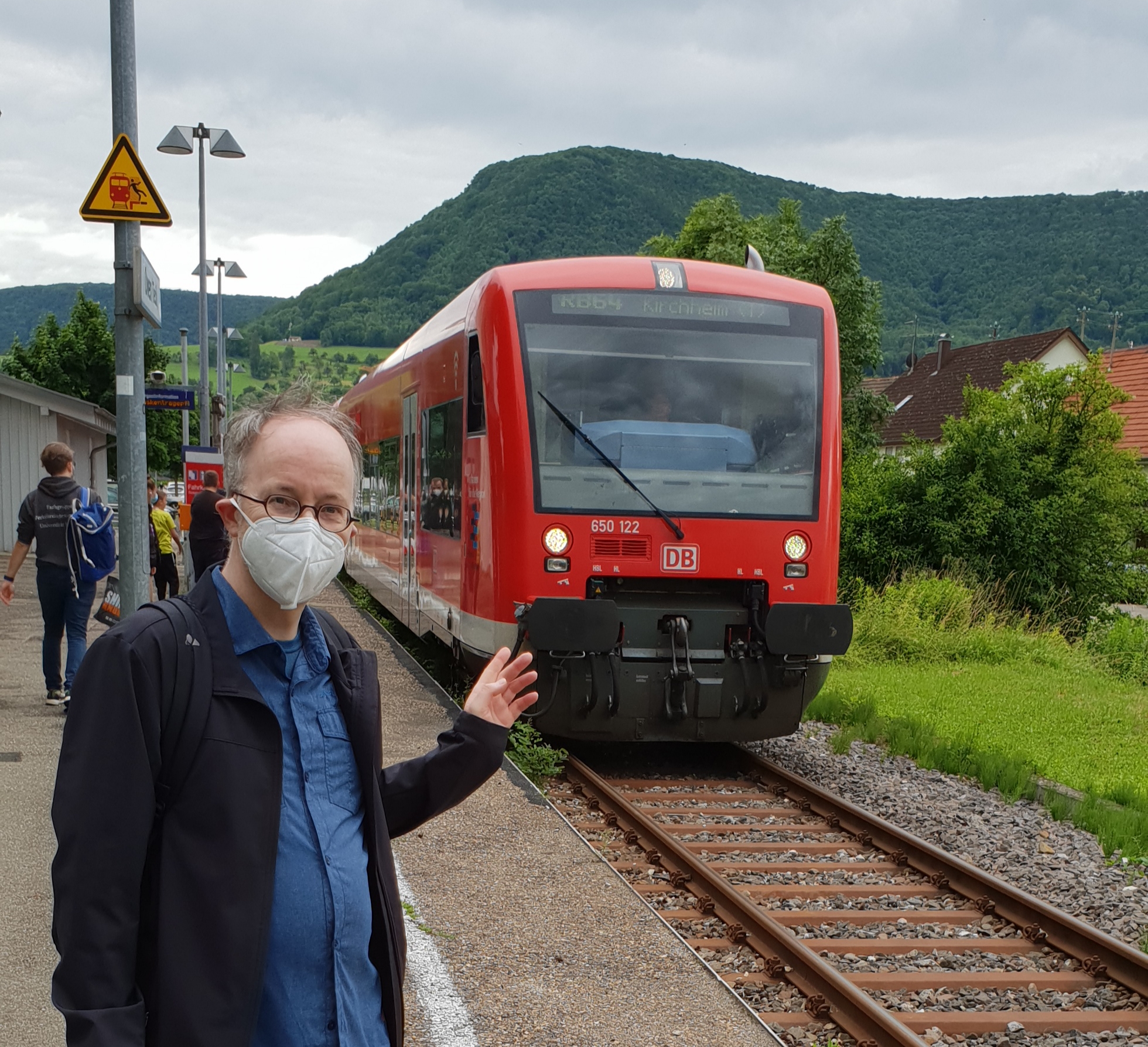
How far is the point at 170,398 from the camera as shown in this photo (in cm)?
1346

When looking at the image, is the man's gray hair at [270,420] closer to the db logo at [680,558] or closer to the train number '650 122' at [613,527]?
the train number '650 122' at [613,527]

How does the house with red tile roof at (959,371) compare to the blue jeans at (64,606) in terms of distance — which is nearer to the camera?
the blue jeans at (64,606)

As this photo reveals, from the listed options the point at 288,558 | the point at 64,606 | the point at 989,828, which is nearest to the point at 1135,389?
the point at 989,828

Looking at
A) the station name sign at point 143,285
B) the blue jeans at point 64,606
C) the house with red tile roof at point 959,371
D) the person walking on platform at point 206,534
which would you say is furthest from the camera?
the house with red tile roof at point 959,371

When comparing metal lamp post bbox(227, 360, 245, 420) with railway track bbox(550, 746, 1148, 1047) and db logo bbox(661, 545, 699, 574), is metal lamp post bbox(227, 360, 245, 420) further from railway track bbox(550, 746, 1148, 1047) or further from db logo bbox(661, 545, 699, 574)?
railway track bbox(550, 746, 1148, 1047)

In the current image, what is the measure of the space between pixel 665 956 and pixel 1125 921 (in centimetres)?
267

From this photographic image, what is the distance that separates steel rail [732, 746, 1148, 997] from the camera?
18.2 feet

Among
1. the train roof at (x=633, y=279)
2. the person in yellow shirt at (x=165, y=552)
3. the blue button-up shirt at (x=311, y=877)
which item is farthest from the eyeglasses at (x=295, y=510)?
the person in yellow shirt at (x=165, y=552)

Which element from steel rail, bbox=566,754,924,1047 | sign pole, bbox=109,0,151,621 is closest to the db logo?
steel rail, bbox=566,754,924,1047

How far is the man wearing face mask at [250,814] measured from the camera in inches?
76.0

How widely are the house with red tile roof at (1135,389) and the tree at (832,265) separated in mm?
7989

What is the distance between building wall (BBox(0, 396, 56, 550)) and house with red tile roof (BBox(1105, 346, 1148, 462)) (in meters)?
30.9

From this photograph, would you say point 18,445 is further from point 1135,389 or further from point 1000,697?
point 1135,389

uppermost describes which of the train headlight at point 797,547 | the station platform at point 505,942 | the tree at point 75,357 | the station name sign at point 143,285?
the tree at point 75,357
